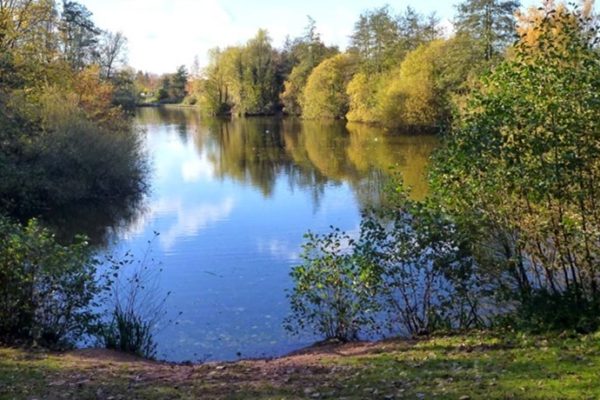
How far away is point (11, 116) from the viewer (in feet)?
57.9

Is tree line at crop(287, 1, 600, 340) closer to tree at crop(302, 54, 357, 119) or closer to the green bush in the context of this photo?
the green bush

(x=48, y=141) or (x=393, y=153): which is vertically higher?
(x=48, y=141)

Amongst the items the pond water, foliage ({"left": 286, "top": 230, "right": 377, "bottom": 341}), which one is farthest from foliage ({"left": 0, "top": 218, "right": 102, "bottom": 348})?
foliage ({"left": 286, "top": 230, "right": 377, "bottom": 341})

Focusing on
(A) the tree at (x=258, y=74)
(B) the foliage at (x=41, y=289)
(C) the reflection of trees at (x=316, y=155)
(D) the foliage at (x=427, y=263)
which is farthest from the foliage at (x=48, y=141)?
(A) the tree at (x=258, y=74)

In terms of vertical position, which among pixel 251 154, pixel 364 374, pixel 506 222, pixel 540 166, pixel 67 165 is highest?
pixel 540 166

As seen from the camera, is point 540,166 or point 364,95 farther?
point 364,95

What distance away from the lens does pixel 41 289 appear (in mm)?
9516

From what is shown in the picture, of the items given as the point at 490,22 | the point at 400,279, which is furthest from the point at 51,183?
the point at 490,22

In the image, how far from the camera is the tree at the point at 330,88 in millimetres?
72875

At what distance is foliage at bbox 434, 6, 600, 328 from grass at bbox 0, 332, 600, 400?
1.31m

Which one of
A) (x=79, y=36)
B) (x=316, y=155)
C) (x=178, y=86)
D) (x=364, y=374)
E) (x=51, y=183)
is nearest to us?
(x=364, y=374)

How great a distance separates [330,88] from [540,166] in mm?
67621

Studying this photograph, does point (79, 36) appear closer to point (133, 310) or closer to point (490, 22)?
point (490, 22)

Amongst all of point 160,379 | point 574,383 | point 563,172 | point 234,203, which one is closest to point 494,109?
point 563,172
